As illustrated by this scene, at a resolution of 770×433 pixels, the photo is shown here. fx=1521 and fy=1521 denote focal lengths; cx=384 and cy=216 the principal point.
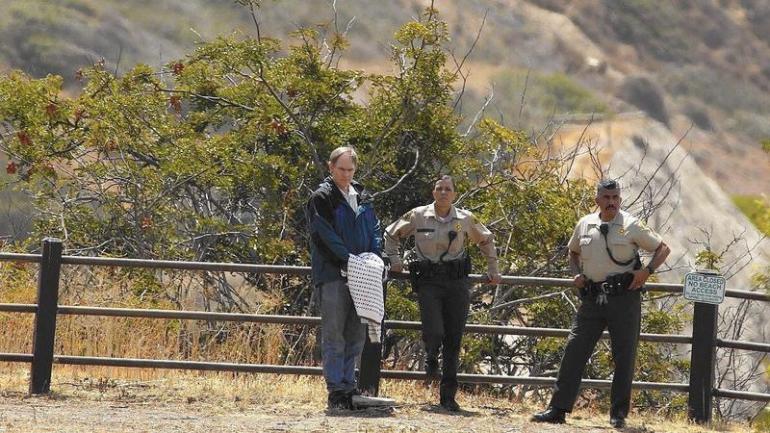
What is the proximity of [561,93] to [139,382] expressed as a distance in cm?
5802

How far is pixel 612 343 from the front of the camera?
33.8ft

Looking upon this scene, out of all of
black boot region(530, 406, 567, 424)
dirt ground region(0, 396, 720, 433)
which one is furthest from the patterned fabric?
black boot region(530, 406, 567, 424)

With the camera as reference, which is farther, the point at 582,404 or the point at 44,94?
the point at 44,94

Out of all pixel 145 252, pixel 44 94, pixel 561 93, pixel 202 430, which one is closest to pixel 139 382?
pixel 202 430

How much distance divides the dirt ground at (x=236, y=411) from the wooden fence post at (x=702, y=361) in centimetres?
20

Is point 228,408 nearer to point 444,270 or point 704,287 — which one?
point 444,270

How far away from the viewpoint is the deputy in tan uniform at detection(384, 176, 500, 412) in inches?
413

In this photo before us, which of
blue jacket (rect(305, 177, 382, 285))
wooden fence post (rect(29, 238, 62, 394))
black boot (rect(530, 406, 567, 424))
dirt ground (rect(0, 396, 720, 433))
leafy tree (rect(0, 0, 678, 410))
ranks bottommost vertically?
dirt ground (rect(0, 396, 720, 433))

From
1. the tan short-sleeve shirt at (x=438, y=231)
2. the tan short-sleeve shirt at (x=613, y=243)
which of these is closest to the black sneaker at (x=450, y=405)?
the tan short-sleeve shirt at (x=438, y=231)

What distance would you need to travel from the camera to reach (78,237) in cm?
1516

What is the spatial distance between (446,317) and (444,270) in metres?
0.35

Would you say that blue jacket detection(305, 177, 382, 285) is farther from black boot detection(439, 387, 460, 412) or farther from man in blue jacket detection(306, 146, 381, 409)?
black boot detection(439, 387, 460, 412)

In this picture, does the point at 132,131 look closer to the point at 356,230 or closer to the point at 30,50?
the point at 356,230

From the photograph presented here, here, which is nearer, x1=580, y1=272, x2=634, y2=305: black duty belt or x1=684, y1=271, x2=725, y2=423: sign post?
x1=580, y1=272, x2=634, y2=305: black duty belt
